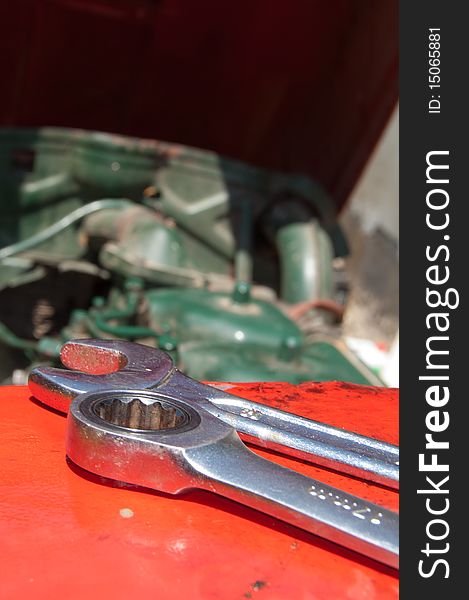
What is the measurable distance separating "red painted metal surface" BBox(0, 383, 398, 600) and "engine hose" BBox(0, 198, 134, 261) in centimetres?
189

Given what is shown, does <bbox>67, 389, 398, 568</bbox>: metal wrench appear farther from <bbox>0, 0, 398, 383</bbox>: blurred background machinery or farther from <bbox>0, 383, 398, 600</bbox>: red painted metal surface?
<bbox>0, 0, 398, 383</bbox>: blurred background machinery

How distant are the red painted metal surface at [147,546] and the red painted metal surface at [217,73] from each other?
248cm

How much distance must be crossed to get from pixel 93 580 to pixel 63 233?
82.7 inches

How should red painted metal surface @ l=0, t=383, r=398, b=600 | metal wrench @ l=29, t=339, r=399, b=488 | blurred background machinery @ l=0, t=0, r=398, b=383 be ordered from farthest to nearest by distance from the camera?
blurred background machinery @ l=0, t=0, r=398, b=383, metal wrench @ l=29, t=339, r=399, b=488, red painted metal surface @ l=0, t=383, r=398, b=600

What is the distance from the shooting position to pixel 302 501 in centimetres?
48

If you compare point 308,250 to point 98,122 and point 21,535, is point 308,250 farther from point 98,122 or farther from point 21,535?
point 21,535

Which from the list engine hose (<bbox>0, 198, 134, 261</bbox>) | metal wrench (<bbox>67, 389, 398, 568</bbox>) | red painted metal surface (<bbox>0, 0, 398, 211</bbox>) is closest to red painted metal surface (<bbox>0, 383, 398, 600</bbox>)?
metal wrench (<bbox>67, 389, 398, 568</bbox>)

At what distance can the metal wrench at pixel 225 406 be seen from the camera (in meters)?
0.56

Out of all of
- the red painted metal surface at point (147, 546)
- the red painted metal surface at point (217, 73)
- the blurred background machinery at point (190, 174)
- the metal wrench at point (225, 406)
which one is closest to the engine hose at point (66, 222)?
the blurred background machinery at point (190, 174)

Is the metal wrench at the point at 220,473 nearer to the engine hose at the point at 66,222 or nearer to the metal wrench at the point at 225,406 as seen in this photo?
the metal wrench at the point at 225,406

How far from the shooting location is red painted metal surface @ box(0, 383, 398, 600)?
43 cm

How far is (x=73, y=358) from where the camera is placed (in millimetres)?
671

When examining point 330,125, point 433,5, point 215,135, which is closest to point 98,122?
point 215,135

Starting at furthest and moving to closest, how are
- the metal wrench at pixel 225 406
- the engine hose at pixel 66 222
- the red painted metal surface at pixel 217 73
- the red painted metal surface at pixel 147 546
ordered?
1. the red painted metal surface at pixel 217 73
2. the engine hose at pixel 66 222
3. the metal wrench at pixel 225 406
4. the red painted metal surface at pixel 147 546
